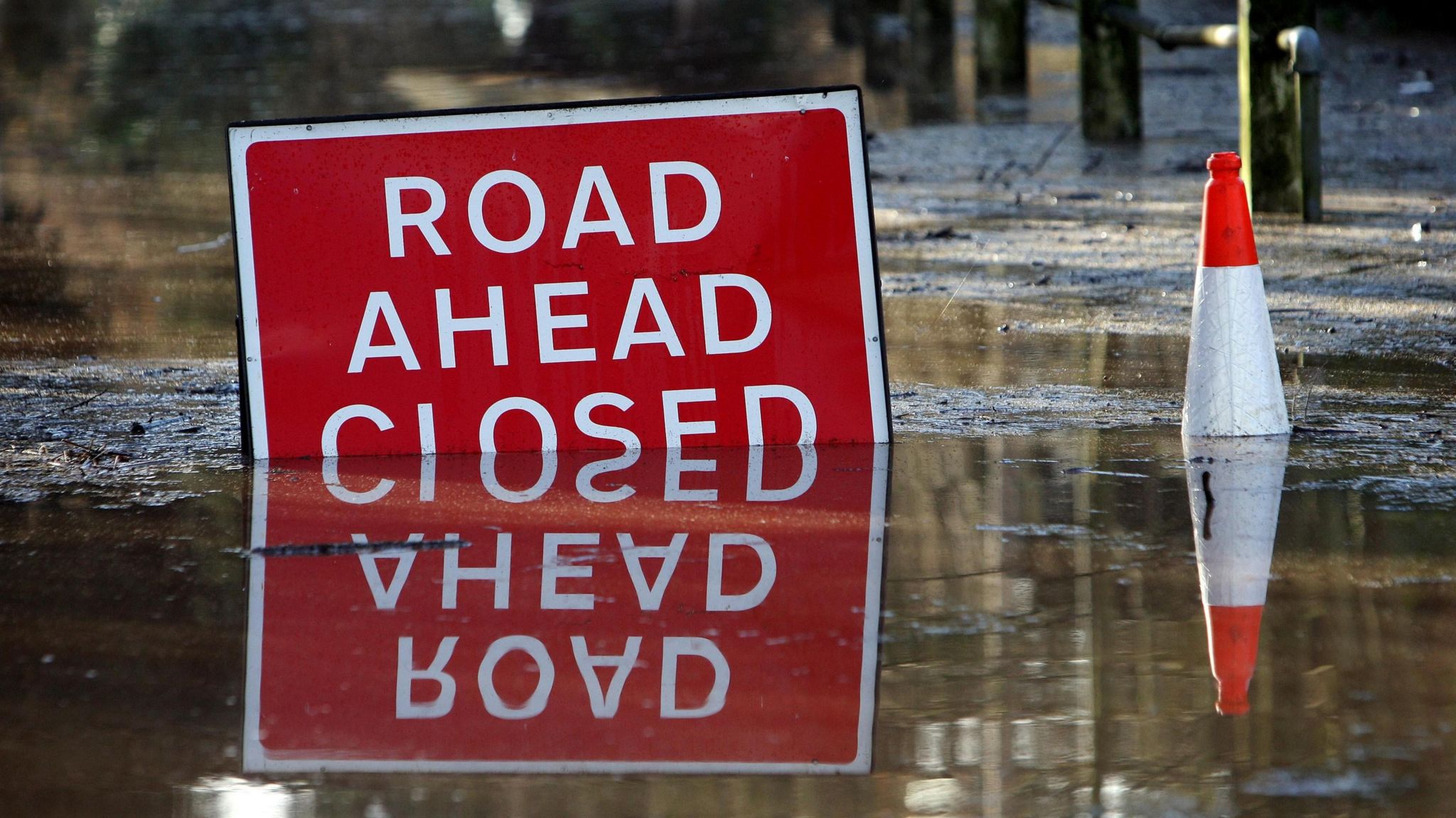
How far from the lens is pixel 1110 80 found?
11188 millimetres

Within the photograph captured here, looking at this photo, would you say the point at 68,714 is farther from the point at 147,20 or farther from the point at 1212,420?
the point at 147,20

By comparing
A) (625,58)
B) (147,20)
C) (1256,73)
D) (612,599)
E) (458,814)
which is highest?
(147,20)

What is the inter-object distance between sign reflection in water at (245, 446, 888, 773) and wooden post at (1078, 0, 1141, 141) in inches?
265

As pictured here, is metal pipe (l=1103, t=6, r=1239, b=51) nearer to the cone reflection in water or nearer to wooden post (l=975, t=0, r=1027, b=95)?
wooden post (l=975, t=0, r=1027, b=95)

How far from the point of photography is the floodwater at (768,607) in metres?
2.93

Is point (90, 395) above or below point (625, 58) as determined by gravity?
below

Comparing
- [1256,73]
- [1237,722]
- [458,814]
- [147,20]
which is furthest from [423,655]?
[147,20]

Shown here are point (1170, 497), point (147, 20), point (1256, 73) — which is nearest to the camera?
point (1170, 497)

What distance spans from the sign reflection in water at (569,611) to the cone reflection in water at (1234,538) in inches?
24.3

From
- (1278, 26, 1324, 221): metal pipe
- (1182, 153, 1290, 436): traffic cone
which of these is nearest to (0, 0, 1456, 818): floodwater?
(1182, 153, 1290, 436): traffic cone

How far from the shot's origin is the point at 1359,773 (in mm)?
2830

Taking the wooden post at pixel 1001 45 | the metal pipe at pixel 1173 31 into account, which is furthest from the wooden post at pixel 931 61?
the metal pipe at pixel 1173 31

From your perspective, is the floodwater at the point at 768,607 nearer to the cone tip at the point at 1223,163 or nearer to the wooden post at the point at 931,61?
the cone tip at the point at 1223,163

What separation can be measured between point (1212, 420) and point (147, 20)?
20.9m
